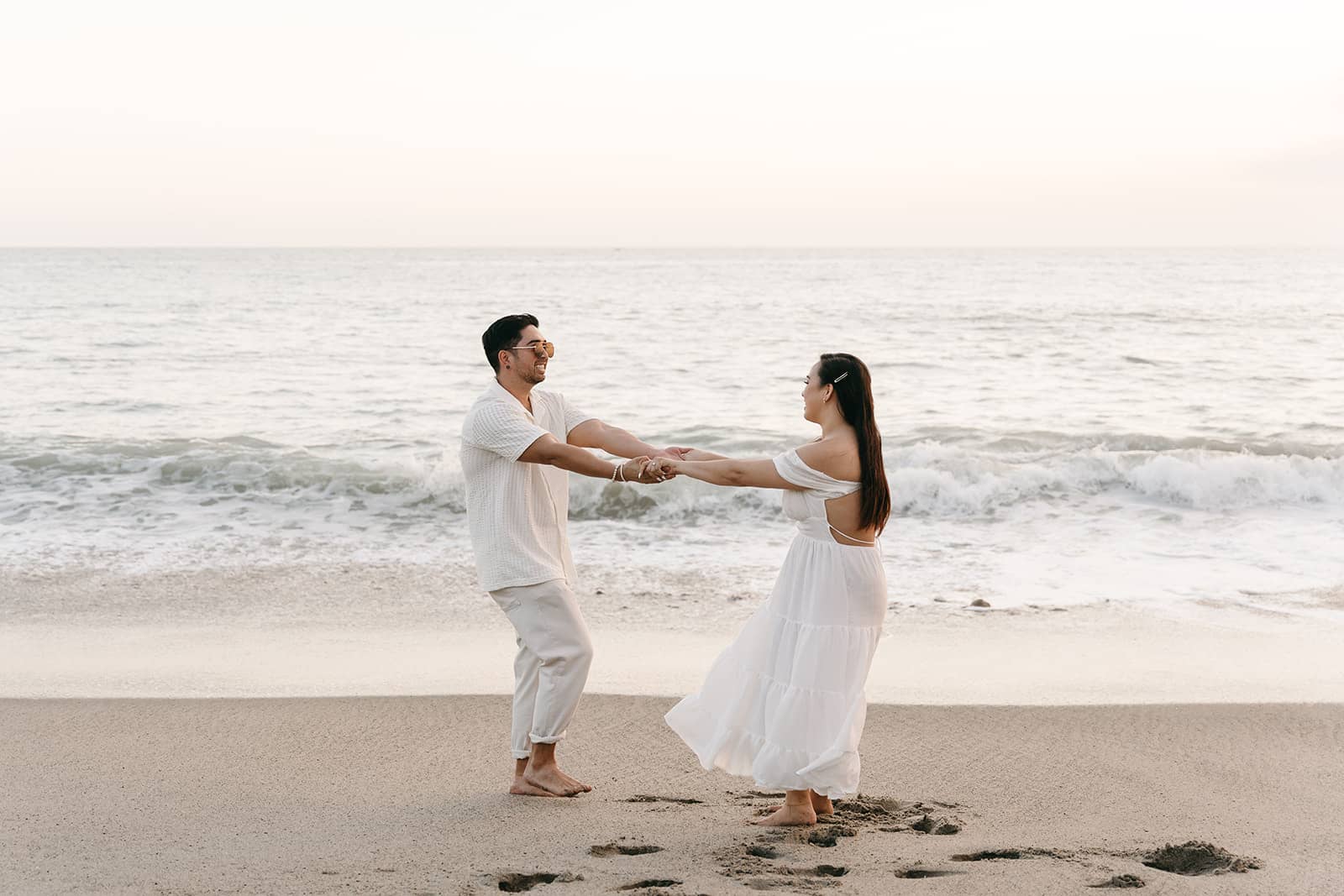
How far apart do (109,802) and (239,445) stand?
11.5m

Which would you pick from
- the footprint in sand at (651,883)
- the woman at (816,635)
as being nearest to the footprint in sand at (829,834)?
the woman at (816,635)

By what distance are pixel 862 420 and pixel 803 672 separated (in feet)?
3.24

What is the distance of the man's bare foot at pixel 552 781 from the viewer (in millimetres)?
4668

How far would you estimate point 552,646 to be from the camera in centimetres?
468

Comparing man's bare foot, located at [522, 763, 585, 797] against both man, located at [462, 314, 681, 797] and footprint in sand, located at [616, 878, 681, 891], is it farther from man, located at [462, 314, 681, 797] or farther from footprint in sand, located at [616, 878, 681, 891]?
footprint in sand, located at [616, 878, 681, 891]

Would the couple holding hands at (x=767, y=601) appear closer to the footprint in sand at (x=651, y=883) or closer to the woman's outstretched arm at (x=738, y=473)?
the woman's outstretched arm at (x=738, y=473)

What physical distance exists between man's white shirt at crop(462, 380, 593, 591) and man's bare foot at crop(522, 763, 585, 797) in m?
0.78

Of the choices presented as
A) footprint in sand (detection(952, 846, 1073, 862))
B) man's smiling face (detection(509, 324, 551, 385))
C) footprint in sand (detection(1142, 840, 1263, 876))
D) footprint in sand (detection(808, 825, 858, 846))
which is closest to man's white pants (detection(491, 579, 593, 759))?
man's smiling face (detection(509, 324, 551, 385))

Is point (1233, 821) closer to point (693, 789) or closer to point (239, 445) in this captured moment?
point (693, 789)

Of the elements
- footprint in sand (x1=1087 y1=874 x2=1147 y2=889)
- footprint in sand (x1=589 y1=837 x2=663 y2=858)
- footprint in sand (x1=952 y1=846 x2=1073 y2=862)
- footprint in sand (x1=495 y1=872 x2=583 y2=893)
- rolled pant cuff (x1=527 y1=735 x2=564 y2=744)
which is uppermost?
footprint in sand (x1=1087 y1=874 x2=1147 y2=889)

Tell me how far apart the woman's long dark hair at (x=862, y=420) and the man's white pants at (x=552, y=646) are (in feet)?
4.20

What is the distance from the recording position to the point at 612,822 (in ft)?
14.3

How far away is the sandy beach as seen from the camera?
3760 mm

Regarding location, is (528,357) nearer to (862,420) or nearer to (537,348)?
(537,348)
